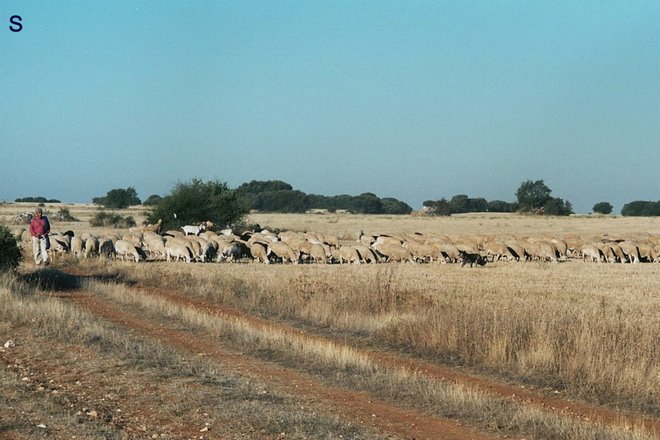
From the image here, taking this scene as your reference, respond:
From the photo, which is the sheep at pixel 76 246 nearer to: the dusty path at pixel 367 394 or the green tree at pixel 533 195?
the dusty path at pixel 367 394

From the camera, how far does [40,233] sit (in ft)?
71.1

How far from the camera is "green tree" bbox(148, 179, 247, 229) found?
142 ft

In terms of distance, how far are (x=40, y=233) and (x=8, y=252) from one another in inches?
44.9

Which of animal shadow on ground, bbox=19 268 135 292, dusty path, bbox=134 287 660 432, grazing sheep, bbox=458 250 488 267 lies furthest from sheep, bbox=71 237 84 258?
dusty path, bbox=134 287 660 432

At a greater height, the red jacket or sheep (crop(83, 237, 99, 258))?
the red jacket

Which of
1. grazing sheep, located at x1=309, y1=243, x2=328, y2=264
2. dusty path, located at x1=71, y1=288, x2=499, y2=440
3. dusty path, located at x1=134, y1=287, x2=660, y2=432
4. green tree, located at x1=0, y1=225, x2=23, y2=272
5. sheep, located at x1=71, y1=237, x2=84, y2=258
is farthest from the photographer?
grazing sheep, located at x1=309, y1=243, x2=328, y2=264

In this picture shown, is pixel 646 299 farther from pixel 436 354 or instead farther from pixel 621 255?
pixel 621 255

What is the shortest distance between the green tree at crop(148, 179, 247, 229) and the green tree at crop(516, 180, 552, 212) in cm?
6216

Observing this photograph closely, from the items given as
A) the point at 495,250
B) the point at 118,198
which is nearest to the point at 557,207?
the point at 118,198

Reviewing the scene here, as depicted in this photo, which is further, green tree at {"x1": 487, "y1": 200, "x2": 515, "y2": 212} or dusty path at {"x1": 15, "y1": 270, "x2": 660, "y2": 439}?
green tree at {"x1": 487, "y1": 200, "x2": 515, "y2": 212}

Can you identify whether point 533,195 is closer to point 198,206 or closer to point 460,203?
point 460,203

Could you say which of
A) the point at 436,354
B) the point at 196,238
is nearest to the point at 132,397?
the point at 436,354

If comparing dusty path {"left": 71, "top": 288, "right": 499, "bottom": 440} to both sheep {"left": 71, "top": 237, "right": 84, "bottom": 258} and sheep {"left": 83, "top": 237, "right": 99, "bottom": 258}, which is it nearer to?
sheep {"left": 83, "top": 237, "right": 99, "bottom": 258}

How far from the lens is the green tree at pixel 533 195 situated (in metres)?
102
